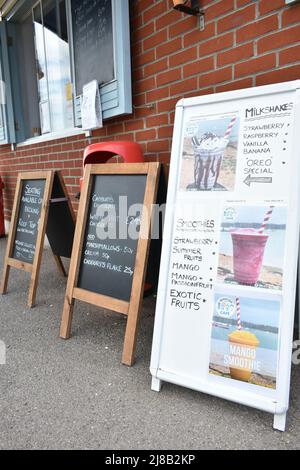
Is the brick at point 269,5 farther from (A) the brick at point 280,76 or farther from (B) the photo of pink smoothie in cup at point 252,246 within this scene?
(B) the photo of pink smoothie in cup at point 252,246

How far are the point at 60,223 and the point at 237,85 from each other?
2028 millimetres

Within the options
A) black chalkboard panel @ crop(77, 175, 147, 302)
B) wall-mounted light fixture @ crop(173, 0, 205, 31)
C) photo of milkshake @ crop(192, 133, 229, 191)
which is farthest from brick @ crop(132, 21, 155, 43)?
photo of milkshake @ crop(192, 133, 229, 191)

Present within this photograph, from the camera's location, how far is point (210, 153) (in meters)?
1.95

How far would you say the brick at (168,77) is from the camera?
9.11ft

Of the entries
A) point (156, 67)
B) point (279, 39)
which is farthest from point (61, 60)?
point (279, 39)

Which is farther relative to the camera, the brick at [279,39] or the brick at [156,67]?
the brick at [156,67]

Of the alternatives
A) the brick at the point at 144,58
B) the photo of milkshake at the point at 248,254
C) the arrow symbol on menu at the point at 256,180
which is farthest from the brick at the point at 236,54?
the photo of milkshake at the point at 248,254

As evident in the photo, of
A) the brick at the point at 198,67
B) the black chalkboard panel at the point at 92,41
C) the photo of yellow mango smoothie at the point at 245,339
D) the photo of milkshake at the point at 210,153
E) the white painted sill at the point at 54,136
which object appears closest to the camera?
the photo of yellow mango smoothie at the point at 245,339

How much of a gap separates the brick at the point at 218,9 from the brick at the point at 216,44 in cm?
14

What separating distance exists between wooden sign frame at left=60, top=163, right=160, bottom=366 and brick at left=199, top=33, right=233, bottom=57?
913 mm

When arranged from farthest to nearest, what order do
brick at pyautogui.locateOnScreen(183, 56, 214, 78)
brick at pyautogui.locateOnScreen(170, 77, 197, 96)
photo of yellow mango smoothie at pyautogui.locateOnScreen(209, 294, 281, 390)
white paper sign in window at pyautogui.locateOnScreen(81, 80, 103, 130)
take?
white paper sign in window at pyautogui.locateOnScreen(81, 80, 103, 130) < brick at pyautogui.locateOnScreen(170, 77, 197, 96) < brick at pyautogui.locateOnScreen(183, 56, 214, 78) < photo of yellow mango smoothie at pyautogui.locateOnScreen(209, 294, 281, 390)

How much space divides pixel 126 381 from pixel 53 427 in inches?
18.7

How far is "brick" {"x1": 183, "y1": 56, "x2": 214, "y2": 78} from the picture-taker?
99.0 inches

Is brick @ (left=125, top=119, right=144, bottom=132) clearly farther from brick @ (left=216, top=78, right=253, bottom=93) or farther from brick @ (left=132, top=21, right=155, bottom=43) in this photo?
brick @ (left=216, top=78, right=253, bottom=93)
